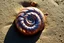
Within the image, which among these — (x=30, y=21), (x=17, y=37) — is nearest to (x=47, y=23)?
(x=30, y=21)

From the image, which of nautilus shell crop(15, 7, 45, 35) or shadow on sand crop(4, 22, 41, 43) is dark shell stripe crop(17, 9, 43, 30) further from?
shadow on sand crop(4, 22, 41, 43)

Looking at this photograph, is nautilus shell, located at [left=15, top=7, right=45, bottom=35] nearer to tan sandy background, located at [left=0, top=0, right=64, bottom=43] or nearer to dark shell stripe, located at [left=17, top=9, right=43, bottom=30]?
dark shell stripe, located at [left=17, top=9, right=43, bottom=30]

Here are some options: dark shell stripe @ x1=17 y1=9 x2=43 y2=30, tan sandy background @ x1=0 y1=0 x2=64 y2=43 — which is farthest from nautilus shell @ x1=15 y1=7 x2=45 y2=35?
tan sandy background @ x1=0 y1=0 x2=64 y2=43

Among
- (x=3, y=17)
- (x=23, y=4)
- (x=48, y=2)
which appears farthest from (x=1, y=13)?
(x=48, y=2)

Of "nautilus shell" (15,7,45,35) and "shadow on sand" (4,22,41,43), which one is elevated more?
"nautilus shell" (15,7,45,35)

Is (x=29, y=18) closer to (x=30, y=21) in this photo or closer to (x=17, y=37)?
(x=30, y=21)

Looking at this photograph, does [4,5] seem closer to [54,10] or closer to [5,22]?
[5,22]
